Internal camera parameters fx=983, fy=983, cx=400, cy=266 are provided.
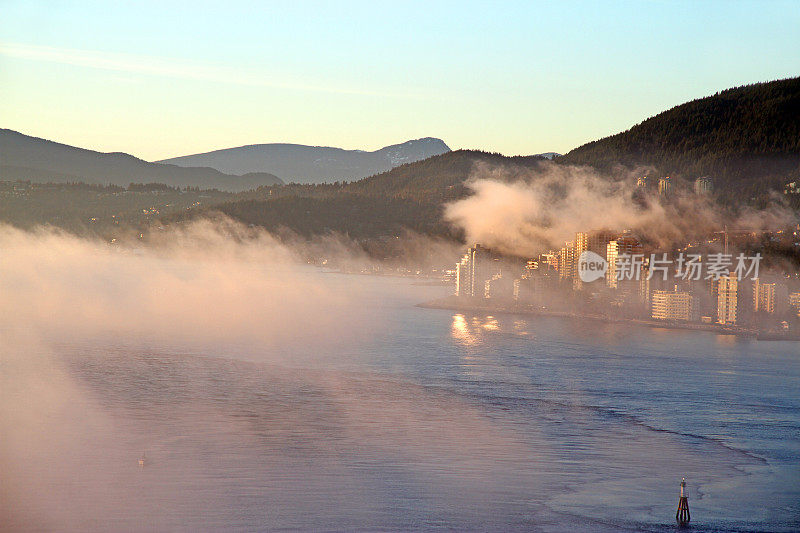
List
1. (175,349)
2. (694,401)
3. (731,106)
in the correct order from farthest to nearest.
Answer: (731,106) → (175,349) → (694,401)

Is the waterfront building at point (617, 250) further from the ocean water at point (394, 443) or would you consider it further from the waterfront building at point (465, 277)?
the ocean water at point (394, 443)

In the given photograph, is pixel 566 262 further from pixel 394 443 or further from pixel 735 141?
pixel 394 443

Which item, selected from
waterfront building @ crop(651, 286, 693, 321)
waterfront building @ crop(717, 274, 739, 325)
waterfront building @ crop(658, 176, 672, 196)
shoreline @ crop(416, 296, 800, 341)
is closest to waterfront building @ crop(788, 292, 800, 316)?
waterfront building @ crop(717, 274, 739, 325)

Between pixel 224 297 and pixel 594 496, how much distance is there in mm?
114857

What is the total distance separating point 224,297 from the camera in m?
140

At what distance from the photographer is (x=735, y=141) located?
16012 centimetres

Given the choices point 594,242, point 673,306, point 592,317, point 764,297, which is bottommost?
point 592,317

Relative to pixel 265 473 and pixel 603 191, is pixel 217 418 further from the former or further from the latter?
pixel 603 191

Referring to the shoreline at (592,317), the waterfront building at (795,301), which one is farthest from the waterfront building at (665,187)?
Result: the waterfront building at (795,301)

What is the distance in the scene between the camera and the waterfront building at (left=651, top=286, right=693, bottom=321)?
116 metres

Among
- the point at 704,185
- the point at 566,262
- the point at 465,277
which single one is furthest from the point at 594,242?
the point at 704,185

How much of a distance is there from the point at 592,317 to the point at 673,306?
36.4 ft

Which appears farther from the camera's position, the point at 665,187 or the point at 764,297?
the point at 665,187

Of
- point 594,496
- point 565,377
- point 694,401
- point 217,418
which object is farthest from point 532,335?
point 594,496
